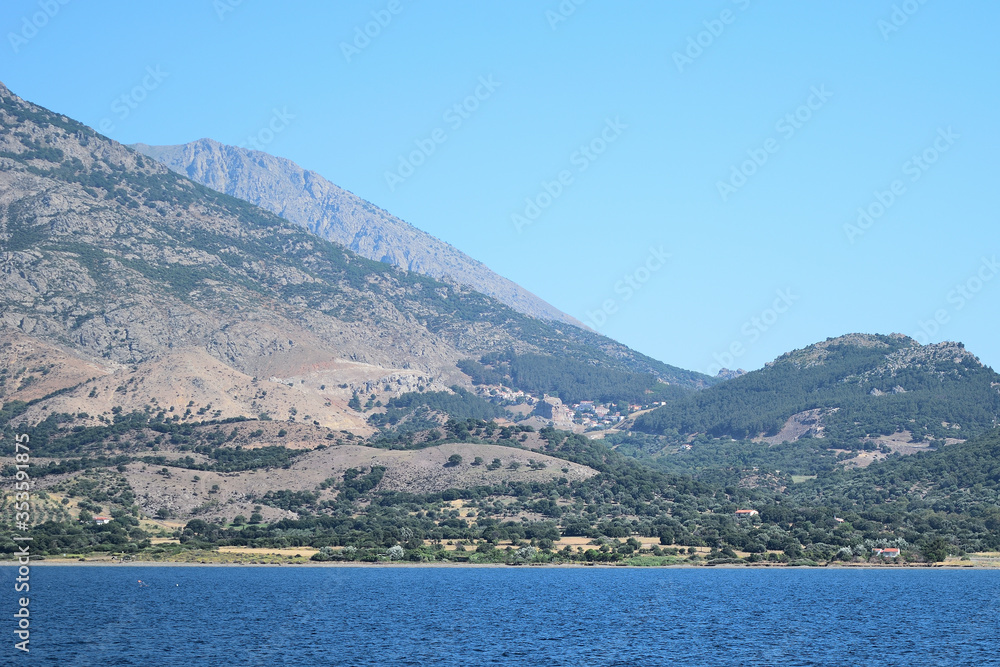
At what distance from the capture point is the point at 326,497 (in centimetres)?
17975

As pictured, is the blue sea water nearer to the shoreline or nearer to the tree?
the shoreline

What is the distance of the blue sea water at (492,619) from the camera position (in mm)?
64375

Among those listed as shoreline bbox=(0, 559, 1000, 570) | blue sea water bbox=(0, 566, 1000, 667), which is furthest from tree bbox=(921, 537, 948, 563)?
blue sea water bbox=(0, 566, 1000, 667)

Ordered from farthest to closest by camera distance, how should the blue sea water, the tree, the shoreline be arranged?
the tree → the shoreline → the blue sea water

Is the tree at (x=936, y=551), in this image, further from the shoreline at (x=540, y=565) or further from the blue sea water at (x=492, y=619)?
the blue sea water at (x=492, y=619)

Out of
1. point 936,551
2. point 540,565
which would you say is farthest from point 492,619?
point 936,551

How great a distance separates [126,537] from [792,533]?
301ft

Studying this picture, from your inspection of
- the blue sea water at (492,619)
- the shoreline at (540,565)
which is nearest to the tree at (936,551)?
the shoreline at (540,565)

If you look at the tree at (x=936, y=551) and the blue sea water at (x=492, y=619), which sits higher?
the tree at (x=936, y=551)

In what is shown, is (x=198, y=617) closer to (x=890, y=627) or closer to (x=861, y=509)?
(x=890, y=627)

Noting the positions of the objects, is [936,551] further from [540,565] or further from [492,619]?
[492,619]

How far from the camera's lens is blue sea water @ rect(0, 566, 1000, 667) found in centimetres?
6438

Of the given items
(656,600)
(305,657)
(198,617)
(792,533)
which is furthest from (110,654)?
(792,533)

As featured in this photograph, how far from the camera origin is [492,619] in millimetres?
82375
